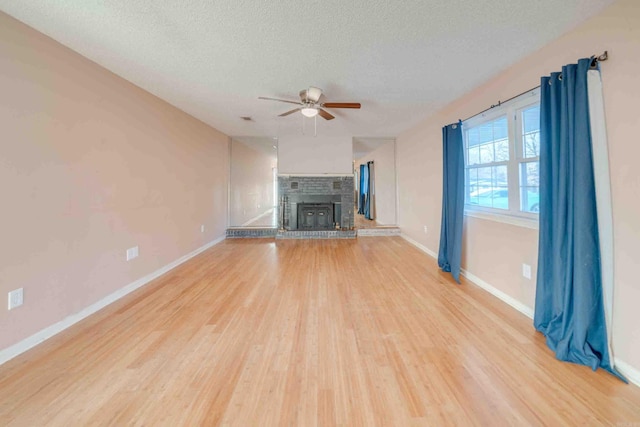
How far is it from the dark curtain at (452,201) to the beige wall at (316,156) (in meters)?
2.74

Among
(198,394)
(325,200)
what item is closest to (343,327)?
(198,394)

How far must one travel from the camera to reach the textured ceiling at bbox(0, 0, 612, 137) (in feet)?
5.54

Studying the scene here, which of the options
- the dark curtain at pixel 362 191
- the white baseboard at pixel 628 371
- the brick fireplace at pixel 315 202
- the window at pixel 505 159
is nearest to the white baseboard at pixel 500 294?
the white baseboard at pixel 628 371

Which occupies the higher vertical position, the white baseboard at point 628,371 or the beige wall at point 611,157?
the beige wall at point 611,157

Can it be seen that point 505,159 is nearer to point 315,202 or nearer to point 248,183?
point 315,202

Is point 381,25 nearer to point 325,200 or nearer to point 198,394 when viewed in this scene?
point 198,394

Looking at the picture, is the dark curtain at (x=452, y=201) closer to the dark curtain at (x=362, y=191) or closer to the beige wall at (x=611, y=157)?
the beige wall at (x=611, y=157)

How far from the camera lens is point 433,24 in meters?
1.85

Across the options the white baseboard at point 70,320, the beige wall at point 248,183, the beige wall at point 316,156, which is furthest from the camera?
the beige wall at point 248,183

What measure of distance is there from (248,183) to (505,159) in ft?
18.8

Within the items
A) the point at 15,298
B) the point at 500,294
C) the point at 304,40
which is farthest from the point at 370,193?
the point at 15,298

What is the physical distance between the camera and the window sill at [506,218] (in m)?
2.28

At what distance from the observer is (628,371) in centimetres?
151

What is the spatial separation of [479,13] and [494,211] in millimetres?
1942
